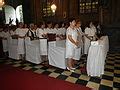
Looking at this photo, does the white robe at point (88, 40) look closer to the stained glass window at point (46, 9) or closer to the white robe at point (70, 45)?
the white robe at point (70, 45)

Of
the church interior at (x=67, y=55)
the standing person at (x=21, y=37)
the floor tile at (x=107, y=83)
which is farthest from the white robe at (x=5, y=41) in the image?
the floor tile at (x=107, y=83)

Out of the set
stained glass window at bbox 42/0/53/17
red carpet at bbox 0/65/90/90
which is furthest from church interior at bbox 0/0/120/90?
stained glass window at bbox 42/0/53/17

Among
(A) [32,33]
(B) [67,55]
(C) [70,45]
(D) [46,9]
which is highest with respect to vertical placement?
(D) [46,9]

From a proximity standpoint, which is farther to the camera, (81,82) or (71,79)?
(71,79)

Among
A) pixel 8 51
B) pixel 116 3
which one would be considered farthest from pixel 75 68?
pixel 116 3

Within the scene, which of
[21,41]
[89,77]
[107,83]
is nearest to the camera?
[107,83]

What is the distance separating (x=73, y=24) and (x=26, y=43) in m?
2.21

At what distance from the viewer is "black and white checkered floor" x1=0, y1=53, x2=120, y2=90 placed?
4297 mm

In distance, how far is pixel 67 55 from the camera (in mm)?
5207

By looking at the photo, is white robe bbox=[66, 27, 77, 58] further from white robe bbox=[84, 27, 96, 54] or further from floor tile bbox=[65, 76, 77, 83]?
white robe bbox=[84, 27, 96, 54]

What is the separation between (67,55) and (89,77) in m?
0.97

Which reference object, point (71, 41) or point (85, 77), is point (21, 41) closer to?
point (71, 41)

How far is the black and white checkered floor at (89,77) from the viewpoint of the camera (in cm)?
430

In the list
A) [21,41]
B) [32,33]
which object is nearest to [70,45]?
[32,33]
